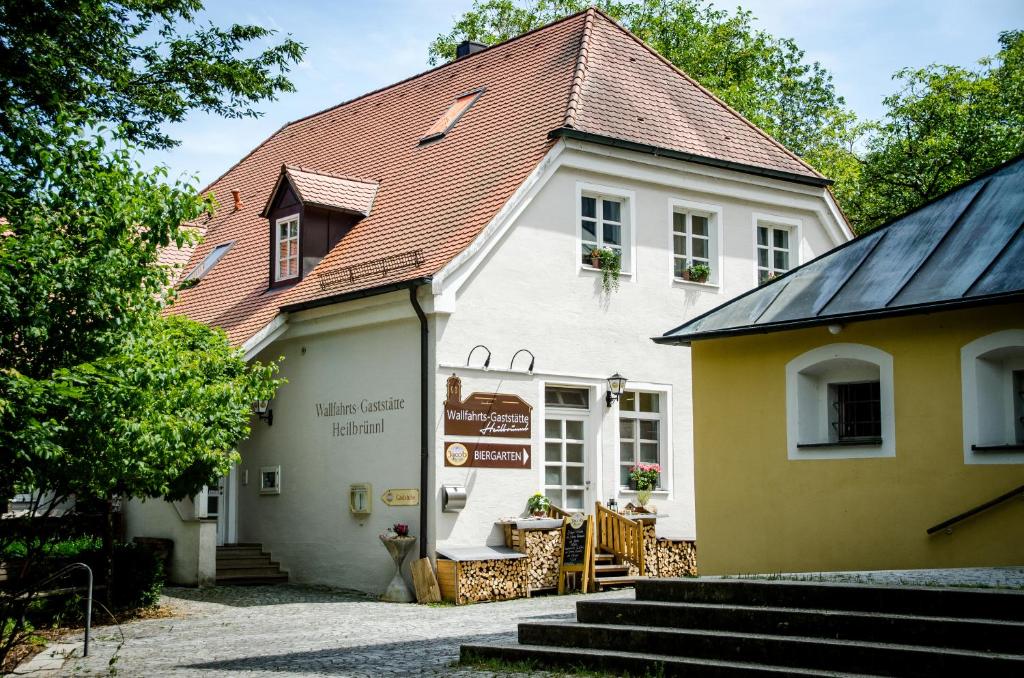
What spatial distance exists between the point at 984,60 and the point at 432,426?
26.4 metres

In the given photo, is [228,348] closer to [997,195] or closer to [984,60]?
[997,195]

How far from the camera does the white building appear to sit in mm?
17266

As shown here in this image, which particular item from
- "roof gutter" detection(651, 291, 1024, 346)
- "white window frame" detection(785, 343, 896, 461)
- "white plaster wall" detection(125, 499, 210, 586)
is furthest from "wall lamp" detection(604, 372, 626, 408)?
"white plaster wall" detection(125, 499, 210, 586)

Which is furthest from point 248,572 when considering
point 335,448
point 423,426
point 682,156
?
point 682,156

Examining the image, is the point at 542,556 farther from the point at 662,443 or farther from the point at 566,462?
the point at 662,443

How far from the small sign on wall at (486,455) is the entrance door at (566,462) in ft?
1.95

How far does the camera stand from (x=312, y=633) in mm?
13344

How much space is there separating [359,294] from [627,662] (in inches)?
353

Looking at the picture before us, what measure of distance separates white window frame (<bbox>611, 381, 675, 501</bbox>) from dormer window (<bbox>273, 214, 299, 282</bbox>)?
5.63m

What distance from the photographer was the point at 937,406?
12.2 meters

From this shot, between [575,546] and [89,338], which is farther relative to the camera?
[575,546]

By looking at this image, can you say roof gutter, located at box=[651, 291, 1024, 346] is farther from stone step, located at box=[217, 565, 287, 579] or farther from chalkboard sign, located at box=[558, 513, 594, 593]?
stone step, located at box=[217, 565, 287, 579]

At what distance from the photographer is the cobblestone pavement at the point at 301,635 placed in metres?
10.9

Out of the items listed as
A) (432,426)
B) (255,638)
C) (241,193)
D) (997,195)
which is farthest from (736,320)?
(241,193)
